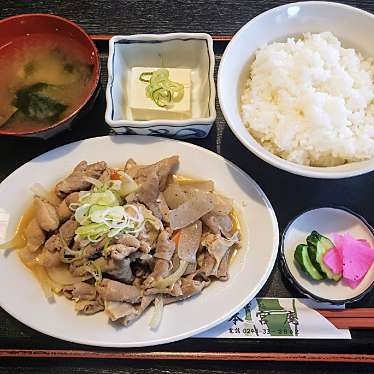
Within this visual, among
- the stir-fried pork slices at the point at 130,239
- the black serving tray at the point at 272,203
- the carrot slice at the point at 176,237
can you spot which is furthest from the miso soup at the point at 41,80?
the carrot slice at the point at 176,237

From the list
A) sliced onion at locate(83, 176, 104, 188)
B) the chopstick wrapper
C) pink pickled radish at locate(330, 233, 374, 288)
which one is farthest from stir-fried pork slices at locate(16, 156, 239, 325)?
pink pickled radish at locate(330, 233, 374, 288)

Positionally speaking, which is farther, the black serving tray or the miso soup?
the miso soup

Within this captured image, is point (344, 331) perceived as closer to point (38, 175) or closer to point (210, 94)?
point (210, 94)

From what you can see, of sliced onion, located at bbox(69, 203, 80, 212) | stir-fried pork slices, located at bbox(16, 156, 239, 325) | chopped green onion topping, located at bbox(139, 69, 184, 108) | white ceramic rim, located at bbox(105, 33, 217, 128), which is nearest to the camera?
stir-fried pork slices, located at bbox(16, 156, 239, 325)

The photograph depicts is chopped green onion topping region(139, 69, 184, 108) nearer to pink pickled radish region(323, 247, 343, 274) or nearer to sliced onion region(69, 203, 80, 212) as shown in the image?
sliced onion region(69, 203, 80, 212)

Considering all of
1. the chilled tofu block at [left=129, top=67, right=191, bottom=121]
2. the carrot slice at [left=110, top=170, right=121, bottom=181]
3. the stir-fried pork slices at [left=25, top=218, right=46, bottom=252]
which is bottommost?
the stir-fried pork slices at [left=25, top=218, right=46, bottom=252]

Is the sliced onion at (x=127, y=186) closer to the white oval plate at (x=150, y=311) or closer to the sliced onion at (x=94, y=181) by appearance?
the sliced onion at (x=94, y=181)
